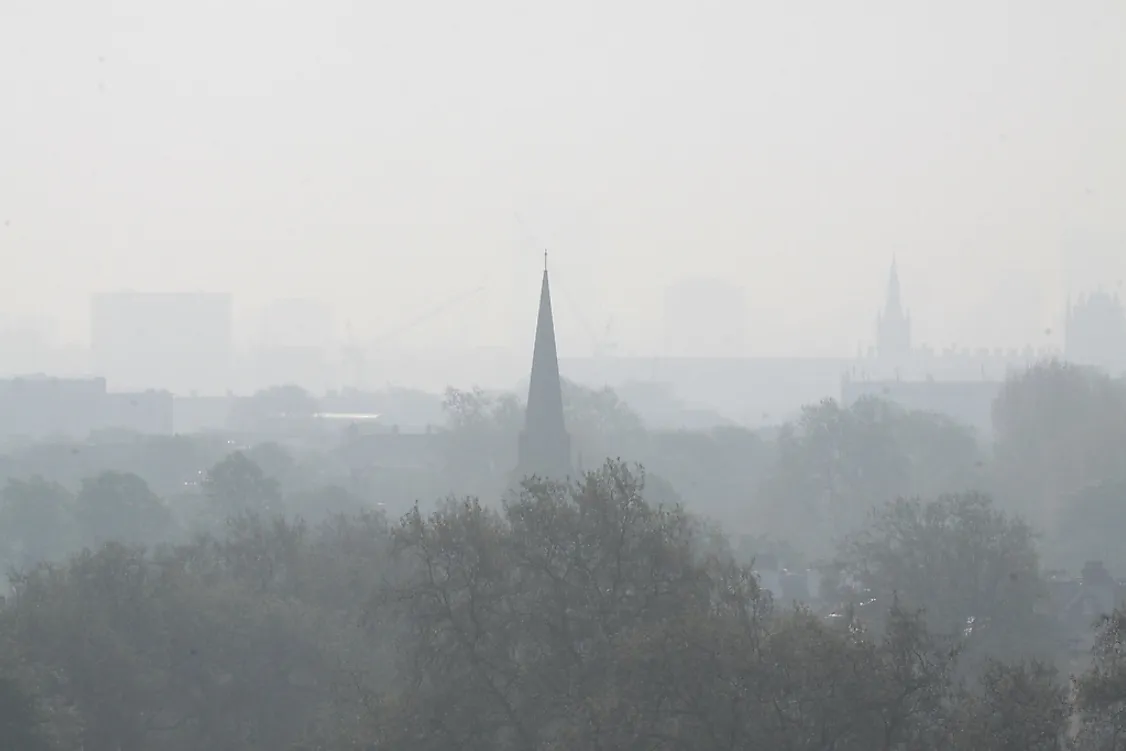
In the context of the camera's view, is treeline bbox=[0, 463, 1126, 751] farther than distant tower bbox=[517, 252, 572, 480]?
No

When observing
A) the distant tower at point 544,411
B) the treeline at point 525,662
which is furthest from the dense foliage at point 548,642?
the distant tower at point 544,411

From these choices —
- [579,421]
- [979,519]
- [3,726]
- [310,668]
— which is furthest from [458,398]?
[3,726]

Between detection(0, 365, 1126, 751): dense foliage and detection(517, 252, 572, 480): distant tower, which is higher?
detection(517, 252, 572, 480): distant tower

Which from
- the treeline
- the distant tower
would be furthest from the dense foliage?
the distant tower

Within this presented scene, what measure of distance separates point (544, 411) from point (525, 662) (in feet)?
118

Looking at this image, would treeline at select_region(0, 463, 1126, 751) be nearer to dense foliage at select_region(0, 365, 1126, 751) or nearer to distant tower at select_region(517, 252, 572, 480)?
dense foliage at select_region(0, 365, 1126, 751)

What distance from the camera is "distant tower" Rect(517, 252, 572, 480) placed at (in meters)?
57.2

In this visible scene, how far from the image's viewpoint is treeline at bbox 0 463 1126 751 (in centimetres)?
1947

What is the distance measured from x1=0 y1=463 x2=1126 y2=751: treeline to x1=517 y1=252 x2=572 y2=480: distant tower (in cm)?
2535

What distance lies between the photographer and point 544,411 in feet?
189

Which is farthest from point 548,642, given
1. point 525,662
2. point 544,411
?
point 544,411

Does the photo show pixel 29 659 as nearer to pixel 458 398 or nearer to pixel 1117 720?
Answer: pixel 1117 720

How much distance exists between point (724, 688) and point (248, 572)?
16739 millimetres

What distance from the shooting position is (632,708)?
1962 centimetres
